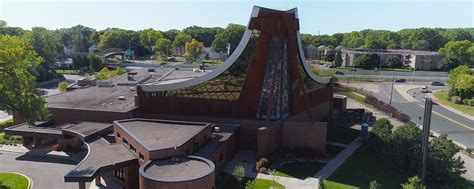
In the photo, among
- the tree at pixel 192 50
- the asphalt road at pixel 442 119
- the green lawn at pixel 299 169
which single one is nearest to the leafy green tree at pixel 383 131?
the green lawn at pixel 299 169

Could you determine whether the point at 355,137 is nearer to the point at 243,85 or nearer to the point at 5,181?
the point at 243,85

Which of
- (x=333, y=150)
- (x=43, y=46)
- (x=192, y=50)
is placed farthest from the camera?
(x=192, y=50)

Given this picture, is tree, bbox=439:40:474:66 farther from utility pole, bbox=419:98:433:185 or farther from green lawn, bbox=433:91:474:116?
utility pole, bbox=419:98:433:185

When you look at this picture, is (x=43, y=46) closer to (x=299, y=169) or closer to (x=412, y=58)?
(x=299, y=169)

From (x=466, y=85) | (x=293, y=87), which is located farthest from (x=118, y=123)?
(x=466, y=85)

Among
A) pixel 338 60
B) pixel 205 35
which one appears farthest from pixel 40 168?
pixel 205 35

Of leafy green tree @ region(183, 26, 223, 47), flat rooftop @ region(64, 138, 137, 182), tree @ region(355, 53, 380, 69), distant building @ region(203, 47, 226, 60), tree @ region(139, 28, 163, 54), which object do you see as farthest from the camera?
leafy green tree @ region(183, 26, 223, 47)

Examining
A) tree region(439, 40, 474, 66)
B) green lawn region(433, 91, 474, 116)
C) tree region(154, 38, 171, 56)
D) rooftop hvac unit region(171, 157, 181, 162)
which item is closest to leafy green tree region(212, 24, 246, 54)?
tree region(154, 38, 171, 56)
